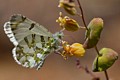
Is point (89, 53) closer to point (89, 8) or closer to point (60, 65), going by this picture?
point (60, 65)

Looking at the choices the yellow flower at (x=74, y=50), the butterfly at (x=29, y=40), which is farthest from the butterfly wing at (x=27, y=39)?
the yellow flower at (x=74, y=50)

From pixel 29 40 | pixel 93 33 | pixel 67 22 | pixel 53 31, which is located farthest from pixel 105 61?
pixel 53 31

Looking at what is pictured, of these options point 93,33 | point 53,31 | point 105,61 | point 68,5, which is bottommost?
point 53,31

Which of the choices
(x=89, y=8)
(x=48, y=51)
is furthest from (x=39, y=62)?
(x=89, y=8)

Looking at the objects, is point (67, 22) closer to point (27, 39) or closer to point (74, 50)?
point (74, 50)

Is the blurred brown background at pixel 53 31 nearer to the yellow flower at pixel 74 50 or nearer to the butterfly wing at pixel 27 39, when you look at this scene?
the butterfly wing at pixel 27 39

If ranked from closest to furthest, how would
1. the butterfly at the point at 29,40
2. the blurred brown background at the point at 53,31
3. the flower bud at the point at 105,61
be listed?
the flower bud at the point at 105,61
the butterfly at the point at 29,40
the blurred brown background at the point at 53,31

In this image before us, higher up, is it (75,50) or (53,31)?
(75,50)

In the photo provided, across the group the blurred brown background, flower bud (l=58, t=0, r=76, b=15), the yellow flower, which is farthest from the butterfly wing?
the blurred brown background
